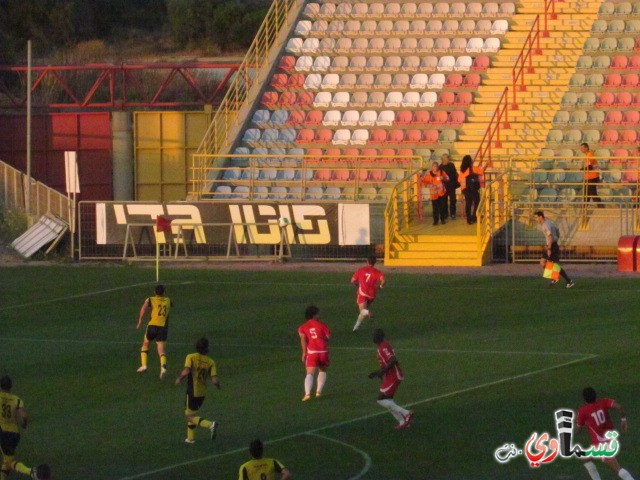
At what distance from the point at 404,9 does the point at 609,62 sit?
6833 mm

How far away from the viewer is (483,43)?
Result: 4294 cm

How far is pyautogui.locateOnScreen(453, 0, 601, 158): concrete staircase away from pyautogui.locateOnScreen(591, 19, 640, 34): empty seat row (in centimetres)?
30

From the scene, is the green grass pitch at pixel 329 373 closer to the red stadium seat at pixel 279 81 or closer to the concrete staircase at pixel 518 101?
the concrete staircase at pixel 518 101

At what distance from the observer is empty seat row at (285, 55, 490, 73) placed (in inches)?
1671

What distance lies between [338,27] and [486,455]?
29.5m

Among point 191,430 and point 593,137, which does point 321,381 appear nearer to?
point 191,430

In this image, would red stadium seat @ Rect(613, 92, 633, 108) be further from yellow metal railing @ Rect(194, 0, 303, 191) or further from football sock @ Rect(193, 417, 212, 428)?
football sock @ Rect(193, 417, 212, 428)

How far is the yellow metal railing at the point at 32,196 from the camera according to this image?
129 ft

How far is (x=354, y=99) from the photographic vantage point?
42.4 meters

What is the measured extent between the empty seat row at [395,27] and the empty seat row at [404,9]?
0.23m

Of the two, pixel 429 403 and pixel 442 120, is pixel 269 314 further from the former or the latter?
pixel 442 120

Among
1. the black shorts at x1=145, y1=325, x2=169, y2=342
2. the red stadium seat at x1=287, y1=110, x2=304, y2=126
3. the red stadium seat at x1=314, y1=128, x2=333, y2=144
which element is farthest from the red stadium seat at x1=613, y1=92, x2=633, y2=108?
the black shorts at x1=145, y1=325, x2=169, y2=342

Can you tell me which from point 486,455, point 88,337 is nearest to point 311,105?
point 88,337

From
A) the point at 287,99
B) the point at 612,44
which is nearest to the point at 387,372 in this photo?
the point at 287,99
